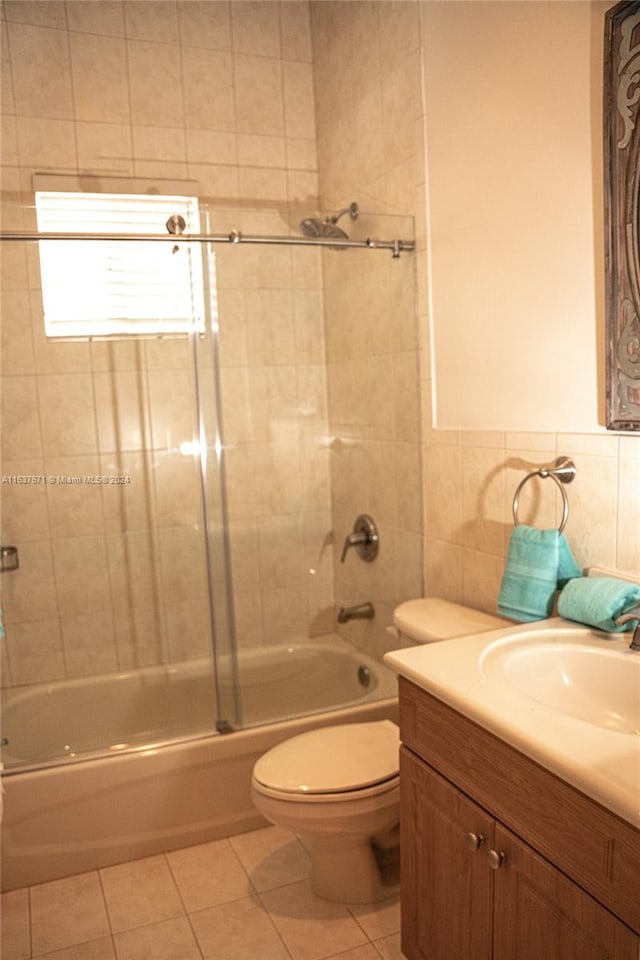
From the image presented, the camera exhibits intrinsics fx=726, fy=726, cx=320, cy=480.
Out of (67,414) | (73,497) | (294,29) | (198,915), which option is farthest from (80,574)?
(294,29)

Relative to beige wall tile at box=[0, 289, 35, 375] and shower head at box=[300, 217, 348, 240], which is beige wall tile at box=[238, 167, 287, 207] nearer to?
shower head at box=[300, 217, 348, 240]

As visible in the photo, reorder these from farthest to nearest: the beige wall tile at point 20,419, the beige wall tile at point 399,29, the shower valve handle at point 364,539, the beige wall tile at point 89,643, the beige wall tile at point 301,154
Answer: the beige wall tile at point 301,154, the shower valve handle at point 364,539, the beige wall tile at point 89,643, the beige wall tile at point 20,419, the beige wall tile at point 399,29

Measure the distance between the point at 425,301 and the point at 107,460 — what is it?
1.22m

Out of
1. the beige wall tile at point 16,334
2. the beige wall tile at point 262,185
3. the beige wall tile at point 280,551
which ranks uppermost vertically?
the beige wall tile at point 262,185

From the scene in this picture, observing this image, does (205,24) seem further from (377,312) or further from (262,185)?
(377,312)

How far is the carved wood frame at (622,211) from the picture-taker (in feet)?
4.84

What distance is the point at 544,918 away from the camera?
1.18 metres

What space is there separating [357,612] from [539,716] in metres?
1.57

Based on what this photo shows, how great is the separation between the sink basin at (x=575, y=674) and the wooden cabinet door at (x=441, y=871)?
26 centimetres

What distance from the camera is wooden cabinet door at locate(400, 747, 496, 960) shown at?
1.36 m

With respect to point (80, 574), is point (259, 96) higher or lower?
higher

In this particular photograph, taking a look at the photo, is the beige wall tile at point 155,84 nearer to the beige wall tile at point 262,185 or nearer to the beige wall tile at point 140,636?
the beige wall tile at point 262,185

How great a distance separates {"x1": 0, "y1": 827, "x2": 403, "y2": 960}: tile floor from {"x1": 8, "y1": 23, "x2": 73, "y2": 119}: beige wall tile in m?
2.58

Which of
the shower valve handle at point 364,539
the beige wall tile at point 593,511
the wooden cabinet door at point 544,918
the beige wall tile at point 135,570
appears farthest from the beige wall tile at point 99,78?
the wooden cabinet door at point 544,918
